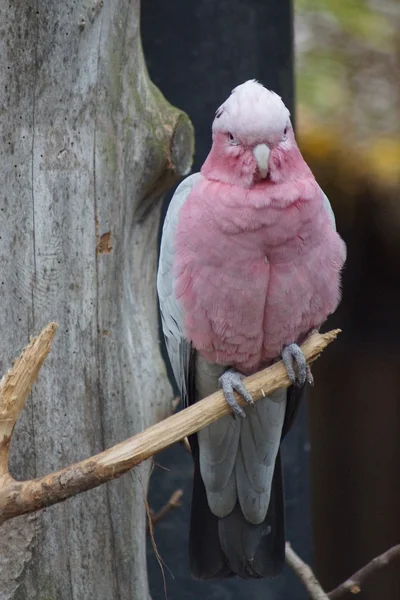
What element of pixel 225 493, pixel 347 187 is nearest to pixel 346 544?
pixel 225 493

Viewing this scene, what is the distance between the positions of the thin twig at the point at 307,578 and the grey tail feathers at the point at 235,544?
4.0 inches

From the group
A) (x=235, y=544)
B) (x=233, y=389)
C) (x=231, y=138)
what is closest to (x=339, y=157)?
(x=231, y=138)

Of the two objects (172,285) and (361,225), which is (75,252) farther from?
(361,225)

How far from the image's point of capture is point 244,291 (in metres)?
1.93

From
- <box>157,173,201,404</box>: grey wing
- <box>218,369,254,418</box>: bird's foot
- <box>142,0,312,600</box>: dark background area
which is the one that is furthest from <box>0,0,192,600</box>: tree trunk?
<box>142,0,312,600</box>: dark background area

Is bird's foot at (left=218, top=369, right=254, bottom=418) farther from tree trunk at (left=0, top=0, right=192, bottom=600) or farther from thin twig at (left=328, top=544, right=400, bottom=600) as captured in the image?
thin twig at (left=328, top=544, right=400, bottom=600)

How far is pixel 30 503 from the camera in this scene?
1628 mm

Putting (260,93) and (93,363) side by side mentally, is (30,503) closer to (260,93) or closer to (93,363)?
(93,363)

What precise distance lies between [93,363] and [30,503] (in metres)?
0.49

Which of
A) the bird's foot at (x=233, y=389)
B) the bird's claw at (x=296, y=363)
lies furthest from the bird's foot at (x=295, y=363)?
the bird's foot at (x=233, y=389)

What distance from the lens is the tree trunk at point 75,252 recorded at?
1.92 meters

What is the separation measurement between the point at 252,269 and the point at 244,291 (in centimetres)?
6

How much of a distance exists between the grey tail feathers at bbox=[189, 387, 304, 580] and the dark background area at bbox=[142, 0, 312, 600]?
1.41ft

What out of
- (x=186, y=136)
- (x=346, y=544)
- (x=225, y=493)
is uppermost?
(x=186, y=136)
